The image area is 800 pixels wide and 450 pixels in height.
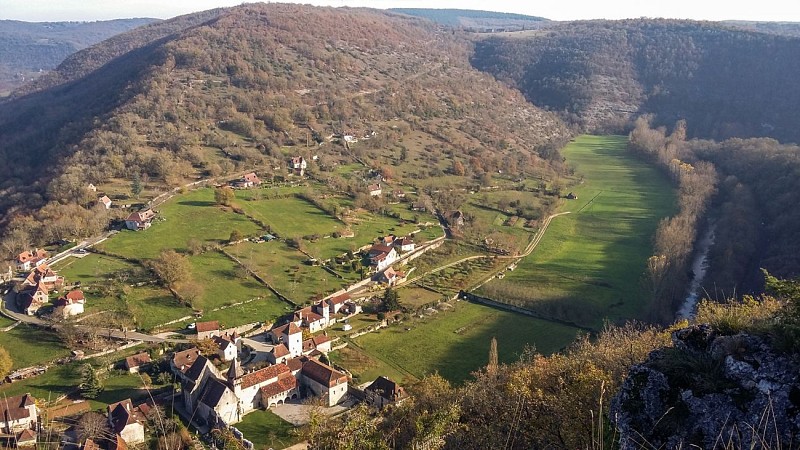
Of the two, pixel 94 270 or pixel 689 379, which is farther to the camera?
pixel 94 270

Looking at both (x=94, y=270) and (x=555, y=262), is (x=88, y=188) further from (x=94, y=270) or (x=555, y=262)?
(x=555, y=262)

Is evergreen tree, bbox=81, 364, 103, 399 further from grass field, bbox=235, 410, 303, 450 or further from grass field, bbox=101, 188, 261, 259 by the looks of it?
grass field, bbox=101, 188, 261, 259

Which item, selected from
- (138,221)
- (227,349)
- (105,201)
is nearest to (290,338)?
(227,349)

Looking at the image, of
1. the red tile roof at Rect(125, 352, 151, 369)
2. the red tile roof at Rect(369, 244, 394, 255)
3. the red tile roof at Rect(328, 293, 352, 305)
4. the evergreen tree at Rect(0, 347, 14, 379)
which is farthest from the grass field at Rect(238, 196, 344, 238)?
the evergreen tree at Rect(0, 347, 14, 379)

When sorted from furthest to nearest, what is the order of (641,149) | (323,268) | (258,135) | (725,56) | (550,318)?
(725,56) → (641,149) → (258,135) → (323,268) → (550,318)

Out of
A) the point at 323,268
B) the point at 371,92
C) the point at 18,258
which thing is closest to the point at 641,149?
the point at 371,92

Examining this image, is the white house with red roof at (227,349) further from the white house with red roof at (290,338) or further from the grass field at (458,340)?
the grass field at (458,340)

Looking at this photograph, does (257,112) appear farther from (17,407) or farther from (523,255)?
(17,407)
